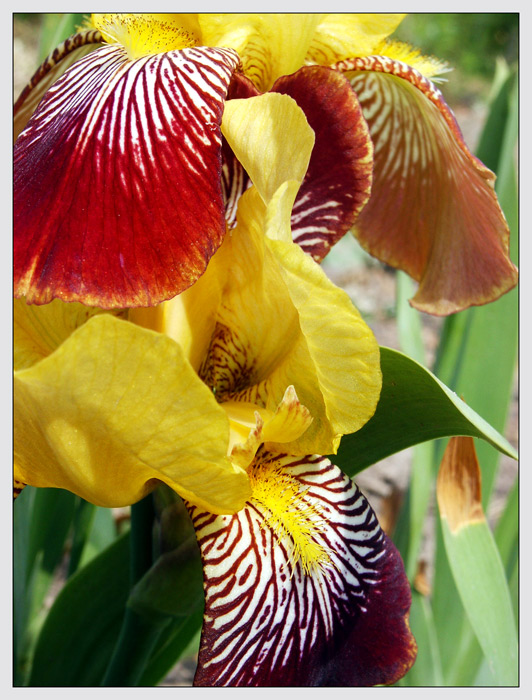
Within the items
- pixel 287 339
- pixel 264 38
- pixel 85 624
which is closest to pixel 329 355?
pixel 287 339

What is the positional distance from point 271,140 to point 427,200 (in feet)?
1.12

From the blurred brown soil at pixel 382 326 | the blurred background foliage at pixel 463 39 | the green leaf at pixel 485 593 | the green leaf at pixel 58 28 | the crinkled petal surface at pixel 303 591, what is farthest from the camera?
the blurred background foliage at pixel 463 39

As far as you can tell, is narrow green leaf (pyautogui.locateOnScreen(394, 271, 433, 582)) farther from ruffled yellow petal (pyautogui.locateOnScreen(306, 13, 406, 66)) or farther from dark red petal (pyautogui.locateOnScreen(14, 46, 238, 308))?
dark red petal (pyautogui.locateOnScreen(14, 46, 238, 308))

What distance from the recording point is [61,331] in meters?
0.56

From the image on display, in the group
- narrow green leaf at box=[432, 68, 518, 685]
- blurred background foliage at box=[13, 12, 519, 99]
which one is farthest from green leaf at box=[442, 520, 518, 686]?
blurred background foliage at box=[13, 12, 519, 99]

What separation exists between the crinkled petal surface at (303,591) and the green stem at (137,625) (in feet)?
0.46

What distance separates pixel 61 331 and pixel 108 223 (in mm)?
150

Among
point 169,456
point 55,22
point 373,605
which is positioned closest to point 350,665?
point 373,605

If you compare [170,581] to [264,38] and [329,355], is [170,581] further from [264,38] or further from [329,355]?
[264,38]

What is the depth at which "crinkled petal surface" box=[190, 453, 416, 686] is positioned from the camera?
1.58ft

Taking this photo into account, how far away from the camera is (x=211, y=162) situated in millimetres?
467

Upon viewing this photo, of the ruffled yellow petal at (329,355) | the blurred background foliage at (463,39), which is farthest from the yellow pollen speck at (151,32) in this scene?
the blurred background foliage at (463,39)

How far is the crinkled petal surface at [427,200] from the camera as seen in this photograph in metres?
0.67

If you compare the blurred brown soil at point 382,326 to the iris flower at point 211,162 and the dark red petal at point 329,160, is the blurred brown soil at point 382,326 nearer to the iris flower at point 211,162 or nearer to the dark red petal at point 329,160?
the iris flower at point 211,162
